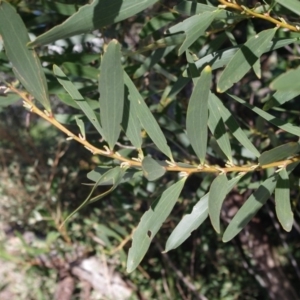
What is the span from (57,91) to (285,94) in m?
0.56

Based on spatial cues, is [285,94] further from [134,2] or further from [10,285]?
[10,285]

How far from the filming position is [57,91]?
138cm

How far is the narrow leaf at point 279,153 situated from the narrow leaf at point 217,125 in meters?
0.10

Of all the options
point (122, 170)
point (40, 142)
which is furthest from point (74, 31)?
point (40, 142)

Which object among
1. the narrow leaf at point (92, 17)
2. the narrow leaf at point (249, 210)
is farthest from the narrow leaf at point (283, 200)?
the narrow leaf at point (92, 17)

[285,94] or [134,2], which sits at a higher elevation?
[134,2]

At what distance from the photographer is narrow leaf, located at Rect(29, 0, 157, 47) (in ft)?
3.06

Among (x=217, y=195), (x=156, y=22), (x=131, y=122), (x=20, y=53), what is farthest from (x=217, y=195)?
(x=156, y=22)

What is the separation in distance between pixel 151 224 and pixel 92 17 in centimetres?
39

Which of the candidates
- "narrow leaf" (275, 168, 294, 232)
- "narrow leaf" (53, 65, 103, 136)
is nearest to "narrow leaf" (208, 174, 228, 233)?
"narrow leaf" (275, 168, 294, 232)

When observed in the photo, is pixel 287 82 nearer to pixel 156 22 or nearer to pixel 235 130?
pixel 235 130

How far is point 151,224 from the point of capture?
1.08 meters

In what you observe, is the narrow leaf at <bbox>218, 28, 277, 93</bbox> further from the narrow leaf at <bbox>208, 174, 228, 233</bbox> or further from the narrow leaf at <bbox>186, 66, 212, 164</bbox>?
the narrow leaf at <bbox>208, 174, 228, 233</bbox>

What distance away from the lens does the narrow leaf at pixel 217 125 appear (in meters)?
1.09
